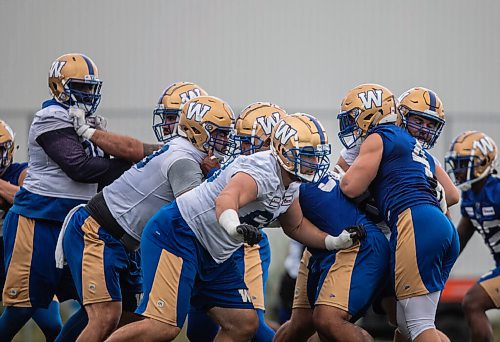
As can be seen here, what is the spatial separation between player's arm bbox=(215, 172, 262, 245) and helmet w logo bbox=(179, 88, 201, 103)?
1.62m

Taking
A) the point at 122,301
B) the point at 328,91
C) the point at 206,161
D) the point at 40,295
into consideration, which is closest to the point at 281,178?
the point at 206,161

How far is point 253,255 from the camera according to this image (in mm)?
7621

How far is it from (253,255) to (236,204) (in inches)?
64.6

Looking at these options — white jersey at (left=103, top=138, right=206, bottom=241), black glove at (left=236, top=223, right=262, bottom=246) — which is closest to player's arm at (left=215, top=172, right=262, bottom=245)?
black glove at (left=236, top=223, right=262, bottom=246)

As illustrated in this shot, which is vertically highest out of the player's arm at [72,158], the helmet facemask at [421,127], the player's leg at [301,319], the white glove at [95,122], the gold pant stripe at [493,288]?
the helmet facemask at [421,127]

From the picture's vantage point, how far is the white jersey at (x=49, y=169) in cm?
750

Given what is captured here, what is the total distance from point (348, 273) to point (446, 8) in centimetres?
998

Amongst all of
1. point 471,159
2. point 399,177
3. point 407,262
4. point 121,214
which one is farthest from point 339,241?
point 471,159

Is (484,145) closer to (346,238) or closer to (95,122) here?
(346,238)

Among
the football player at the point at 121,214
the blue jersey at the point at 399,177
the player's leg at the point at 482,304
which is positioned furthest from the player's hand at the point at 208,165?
the player's leg at the point at 482,304

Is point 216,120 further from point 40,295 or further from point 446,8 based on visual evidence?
point 446,8

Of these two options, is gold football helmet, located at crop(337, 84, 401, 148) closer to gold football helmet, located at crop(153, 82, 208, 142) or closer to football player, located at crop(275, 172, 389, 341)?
football player, located at crop(275, 172, 389, 341)

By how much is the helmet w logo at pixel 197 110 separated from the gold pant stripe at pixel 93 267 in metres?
0.91

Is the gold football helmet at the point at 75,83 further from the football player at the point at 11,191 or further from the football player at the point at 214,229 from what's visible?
the football player at the point at 214,229
